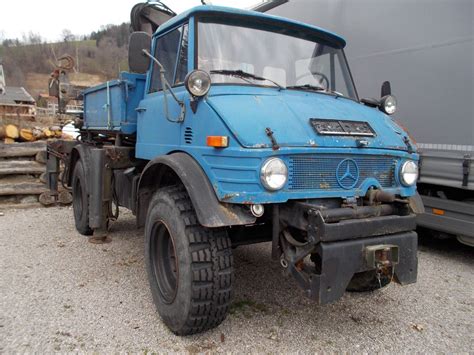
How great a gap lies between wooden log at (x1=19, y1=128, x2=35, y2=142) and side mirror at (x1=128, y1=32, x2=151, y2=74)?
650 centimetres

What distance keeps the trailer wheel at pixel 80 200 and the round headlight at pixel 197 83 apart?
334 centimetres

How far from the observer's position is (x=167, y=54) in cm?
415

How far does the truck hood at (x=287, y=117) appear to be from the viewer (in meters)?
2.90

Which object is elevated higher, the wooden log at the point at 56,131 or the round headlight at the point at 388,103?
the round headlight at the point at 388,103

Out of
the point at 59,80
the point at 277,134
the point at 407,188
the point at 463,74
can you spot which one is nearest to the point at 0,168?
the point at 59,80

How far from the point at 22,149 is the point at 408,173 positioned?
807 cm

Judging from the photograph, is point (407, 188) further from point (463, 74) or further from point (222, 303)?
point (463, 74)

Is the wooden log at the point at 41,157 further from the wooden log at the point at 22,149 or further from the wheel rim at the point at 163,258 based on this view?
the wheel rim at the point at 163,258

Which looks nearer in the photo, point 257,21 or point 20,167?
point 257,21

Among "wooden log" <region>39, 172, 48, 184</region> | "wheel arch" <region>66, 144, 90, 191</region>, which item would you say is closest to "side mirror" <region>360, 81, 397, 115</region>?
"wheel arch" <region>66, 144, 90, 191</region>

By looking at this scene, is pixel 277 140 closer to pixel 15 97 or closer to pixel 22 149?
pixel 22 149

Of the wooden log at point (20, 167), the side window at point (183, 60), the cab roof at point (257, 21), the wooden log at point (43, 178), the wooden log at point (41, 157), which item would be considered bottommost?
the wooden log at point (43, 178)

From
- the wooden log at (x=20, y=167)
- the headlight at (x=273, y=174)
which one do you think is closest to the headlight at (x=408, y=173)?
the headlight at (x=273, y=174)

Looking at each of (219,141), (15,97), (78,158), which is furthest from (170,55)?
(15,97)
